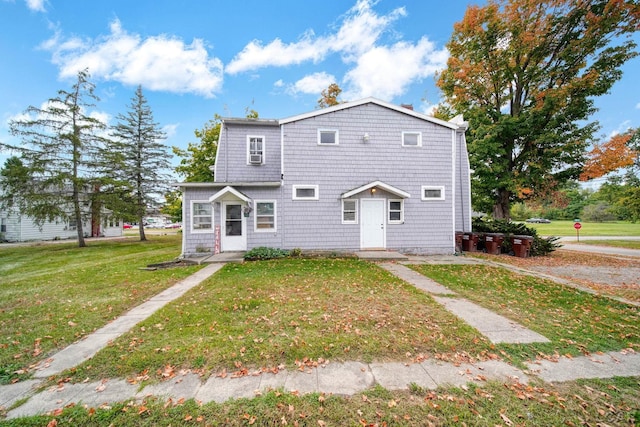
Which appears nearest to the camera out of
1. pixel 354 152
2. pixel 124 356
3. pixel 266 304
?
pixel 124 356

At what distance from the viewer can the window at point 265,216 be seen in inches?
416

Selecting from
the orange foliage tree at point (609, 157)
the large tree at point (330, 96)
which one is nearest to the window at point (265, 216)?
the large tree at point (330, 96)

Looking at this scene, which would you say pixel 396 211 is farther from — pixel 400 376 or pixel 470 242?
pixel 400 376

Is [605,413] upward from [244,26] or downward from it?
downward

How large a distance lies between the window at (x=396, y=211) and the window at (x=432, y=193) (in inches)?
45.9

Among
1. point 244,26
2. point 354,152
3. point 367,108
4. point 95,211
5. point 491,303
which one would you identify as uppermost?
point 244,26

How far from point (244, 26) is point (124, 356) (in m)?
17.7

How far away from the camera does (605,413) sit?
2.15m

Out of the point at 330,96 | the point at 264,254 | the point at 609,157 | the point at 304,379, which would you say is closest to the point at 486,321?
the point at 304,379

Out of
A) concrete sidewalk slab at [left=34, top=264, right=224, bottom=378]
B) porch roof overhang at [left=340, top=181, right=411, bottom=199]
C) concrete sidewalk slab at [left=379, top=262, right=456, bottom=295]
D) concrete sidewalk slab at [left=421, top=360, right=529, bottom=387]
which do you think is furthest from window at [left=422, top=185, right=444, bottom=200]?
concrete sidewalk slab at [left=34, top=264, right=224, bottom=378]

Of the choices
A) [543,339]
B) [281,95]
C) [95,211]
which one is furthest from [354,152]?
[95,211]

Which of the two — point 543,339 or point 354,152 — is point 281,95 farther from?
point 543,339

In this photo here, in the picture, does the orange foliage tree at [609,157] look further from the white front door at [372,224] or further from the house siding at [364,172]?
the white front door at [372,224]

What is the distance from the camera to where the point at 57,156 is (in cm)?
1503
